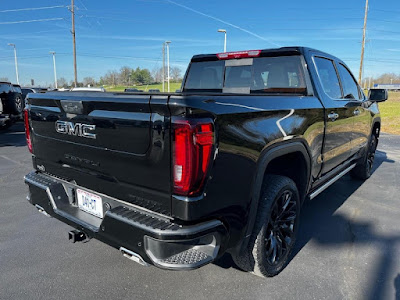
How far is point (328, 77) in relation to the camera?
3.70 m

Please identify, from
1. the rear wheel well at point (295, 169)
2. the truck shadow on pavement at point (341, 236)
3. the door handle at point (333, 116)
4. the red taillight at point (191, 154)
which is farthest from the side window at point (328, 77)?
the red taillight at point (191, 154)

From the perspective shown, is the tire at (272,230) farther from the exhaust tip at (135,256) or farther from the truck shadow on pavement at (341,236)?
the exhaust tip at (135,256)

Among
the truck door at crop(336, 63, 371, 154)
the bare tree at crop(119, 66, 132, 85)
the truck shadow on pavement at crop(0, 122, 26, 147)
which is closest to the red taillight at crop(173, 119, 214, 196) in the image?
the truck door at crop(336, 63, 371, 154)

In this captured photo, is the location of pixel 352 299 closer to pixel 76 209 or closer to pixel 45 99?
pixel 76 209

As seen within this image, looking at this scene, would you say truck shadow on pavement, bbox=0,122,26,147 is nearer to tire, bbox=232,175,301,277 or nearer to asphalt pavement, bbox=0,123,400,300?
asphalt pavement, bbox=0,123,400,300

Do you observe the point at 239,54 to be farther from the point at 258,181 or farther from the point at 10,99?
the point at 10,99

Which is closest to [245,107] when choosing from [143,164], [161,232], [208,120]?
[208,120]

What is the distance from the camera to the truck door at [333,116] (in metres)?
3.34

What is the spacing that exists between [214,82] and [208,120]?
8.07 ft

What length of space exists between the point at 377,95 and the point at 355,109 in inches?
49.3

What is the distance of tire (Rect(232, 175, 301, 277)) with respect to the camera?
7.91 feet

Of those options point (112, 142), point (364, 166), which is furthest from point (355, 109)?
point (112, 142)

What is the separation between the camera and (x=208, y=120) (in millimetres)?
1814

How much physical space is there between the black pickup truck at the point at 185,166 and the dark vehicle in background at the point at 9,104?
7156 millimetres
